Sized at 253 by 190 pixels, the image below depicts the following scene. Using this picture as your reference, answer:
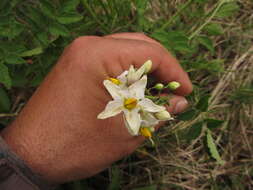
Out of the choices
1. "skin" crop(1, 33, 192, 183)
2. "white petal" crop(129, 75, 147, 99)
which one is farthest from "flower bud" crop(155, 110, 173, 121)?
"skin" crop(1, 33, 192, 183)

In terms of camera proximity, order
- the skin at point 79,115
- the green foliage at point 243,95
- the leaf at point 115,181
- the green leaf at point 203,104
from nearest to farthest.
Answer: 1. the skin at point 79,115
2. the green leaf at point 203,104
3. the leaf at point 115,181
4. the green foliage at point 243,95

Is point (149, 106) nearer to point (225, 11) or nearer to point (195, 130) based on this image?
point (195, 130)

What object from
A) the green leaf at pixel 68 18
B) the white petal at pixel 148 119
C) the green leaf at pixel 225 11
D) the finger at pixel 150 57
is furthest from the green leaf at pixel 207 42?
the white petal at pixel 148 119

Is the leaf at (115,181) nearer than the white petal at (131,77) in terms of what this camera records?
No

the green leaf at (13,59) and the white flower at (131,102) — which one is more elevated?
the green leaf at (13,59)

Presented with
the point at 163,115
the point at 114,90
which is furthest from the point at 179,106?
the point at 114,90

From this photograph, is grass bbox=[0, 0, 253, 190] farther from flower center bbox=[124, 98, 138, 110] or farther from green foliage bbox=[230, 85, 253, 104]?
flower center bbox=[124, 98, 138, 110]

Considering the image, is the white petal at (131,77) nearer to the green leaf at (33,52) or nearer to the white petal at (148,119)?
the white petal at (148,119)
